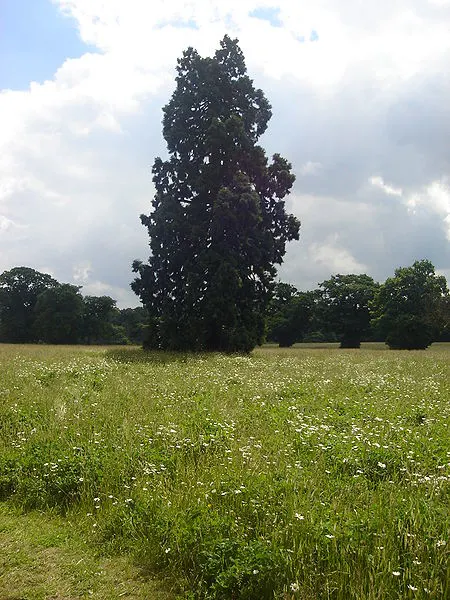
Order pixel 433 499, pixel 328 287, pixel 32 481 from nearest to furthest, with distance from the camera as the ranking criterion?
1. pixel 433 499
2. pixel 32 481
3. pixel 328 287

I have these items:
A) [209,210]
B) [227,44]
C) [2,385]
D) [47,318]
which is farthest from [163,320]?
[47,318]

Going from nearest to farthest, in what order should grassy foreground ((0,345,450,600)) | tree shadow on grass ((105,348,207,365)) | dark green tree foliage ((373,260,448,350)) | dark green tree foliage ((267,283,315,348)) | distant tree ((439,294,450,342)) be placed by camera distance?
grassy foreground ((0,345,450,600)), tree shadow on grass ((105,348,207,365)), distant tree ((439,294,450,342)), dark green tree foliage ((373,260,448,350)), dark green tree foliage ((267,283,315,348))

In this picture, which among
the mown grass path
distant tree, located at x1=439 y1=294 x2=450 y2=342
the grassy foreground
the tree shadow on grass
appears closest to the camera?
the grassy foreground

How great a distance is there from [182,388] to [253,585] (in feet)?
30.2

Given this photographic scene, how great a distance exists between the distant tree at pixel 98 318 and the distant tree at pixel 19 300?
746cm

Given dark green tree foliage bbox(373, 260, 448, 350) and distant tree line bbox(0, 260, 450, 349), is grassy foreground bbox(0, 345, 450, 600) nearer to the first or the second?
distant tree line bbox(0, 260, 450, 349)

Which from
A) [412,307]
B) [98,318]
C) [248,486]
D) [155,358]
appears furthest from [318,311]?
[248,486]

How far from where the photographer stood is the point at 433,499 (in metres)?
5.09

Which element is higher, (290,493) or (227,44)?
(227,44)

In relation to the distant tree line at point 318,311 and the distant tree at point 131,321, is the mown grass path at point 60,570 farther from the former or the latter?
the distant tree at point 131,321

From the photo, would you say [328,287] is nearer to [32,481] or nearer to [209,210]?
[209,210]

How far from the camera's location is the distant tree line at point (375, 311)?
6378cm

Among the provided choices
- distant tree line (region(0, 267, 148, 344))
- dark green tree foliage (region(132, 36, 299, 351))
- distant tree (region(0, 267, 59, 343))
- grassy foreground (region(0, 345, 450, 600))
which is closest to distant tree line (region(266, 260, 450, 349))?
dark green tree foliage (region(132, 36, 299, 351))

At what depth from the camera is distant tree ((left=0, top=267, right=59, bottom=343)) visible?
246ft
